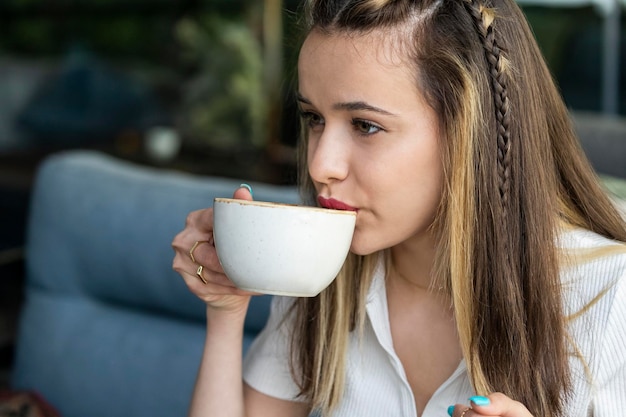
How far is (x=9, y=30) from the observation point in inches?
164

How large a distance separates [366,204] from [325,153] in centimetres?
8

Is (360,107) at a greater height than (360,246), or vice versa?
(360,107)

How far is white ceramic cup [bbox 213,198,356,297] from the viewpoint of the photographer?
38.8 inches

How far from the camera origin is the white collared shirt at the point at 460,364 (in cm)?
116

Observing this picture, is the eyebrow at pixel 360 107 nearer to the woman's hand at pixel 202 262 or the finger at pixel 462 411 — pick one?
the woman's hand at pixel 202 262

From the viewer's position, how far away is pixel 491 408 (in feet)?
3.11

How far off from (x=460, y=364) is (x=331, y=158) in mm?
358

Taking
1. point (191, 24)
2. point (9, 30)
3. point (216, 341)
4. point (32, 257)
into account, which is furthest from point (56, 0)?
point (216, 341)

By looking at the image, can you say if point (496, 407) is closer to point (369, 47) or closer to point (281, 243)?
point (281, 243)

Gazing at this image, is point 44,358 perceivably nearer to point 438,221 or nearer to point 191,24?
point 438,221

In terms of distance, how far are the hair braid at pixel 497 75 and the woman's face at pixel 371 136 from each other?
0.27 ft

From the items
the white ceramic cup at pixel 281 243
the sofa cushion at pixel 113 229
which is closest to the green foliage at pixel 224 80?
the sofa cushion at pixel 113 229

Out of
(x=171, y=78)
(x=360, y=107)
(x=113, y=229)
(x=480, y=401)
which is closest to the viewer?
(x=480, y=401)

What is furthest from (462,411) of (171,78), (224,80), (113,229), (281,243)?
(171,78)
